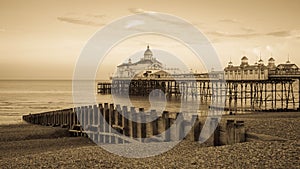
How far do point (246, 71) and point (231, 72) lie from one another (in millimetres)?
3500

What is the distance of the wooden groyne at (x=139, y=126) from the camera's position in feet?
24.7

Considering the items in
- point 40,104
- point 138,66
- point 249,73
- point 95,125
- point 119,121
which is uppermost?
point 138,66

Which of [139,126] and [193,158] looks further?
[139,126]

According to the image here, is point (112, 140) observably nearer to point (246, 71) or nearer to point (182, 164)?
point (182, 164)

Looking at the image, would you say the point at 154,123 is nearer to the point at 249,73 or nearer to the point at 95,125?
the point at 95,125

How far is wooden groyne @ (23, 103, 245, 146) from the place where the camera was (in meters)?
7.52

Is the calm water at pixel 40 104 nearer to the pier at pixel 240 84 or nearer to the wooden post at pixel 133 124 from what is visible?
the pier at pixel 240 84

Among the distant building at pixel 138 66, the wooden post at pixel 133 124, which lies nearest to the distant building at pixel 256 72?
the wooden post at pixel 133 124

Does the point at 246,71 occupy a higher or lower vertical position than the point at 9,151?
higher

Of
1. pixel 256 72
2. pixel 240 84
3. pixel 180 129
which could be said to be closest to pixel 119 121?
pixel 180 129

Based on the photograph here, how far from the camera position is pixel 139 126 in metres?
10.4

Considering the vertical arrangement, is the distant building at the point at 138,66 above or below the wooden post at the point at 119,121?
above

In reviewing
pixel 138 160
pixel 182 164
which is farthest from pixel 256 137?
pixel 138 160

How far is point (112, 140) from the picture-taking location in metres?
12.5
